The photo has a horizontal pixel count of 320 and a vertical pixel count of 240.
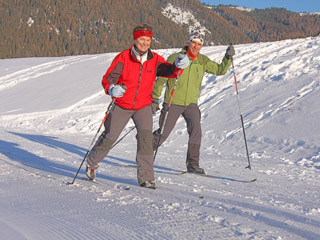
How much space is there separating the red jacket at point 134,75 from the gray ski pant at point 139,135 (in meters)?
0.09

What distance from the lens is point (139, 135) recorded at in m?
4.43

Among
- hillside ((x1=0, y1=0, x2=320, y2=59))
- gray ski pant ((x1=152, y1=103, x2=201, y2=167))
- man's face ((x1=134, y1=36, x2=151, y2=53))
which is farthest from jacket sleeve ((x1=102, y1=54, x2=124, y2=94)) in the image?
hillside ((x1=0, y1=0, x2=320, y2=59))

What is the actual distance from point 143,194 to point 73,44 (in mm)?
133983

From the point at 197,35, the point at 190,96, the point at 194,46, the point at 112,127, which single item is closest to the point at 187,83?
the point at 190,96

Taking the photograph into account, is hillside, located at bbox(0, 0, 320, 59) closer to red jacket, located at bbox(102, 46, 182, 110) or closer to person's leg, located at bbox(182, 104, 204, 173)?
person's leg, located at bbox(182, 104, 204, 173)

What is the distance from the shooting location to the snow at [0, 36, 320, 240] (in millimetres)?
2785

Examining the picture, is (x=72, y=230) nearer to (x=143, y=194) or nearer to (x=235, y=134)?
(x=143, y=194)

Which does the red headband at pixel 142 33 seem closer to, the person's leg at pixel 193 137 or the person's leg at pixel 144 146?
the person's leg at pixel 144 146

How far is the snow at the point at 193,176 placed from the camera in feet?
9.14

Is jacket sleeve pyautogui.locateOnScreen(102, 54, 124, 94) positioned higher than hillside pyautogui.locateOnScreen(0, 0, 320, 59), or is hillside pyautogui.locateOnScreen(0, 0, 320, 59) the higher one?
hillside pyautogui.locateOnScreen(0, 0, 320, 59)

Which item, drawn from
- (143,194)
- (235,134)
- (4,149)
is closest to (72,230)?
(143,194)

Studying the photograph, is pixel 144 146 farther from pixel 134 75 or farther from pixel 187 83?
pixel 187 83

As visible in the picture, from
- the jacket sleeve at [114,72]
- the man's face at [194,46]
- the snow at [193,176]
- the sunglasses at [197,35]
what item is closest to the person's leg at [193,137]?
the snow at [193,176]

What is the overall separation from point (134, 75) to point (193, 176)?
171 cm
